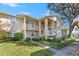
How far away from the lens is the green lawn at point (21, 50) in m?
4.99

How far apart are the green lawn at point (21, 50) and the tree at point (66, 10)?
599mm

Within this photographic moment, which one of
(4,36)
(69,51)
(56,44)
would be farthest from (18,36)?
(69,51)

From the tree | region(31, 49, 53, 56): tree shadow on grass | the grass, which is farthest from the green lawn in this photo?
the tree

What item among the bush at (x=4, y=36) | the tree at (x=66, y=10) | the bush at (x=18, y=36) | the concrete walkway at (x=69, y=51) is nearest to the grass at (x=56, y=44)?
the concrete walkway at (x=69, y=51)

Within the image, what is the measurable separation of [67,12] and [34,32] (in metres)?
0.70

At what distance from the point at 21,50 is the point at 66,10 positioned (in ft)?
3.57

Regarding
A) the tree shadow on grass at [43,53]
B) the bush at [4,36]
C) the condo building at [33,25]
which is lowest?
the tree shadow on grass at [43,53]

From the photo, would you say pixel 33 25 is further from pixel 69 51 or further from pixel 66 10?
pixel 69 51

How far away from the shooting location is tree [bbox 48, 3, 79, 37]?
5020 mm

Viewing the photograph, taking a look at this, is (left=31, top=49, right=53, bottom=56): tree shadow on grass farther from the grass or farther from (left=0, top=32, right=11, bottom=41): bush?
(left=0, top=32, right=11, bottom=41): bush

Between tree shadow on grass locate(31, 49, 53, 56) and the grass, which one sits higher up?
the grass

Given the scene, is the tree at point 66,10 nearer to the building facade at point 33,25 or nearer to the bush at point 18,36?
the building facade at point 33,25

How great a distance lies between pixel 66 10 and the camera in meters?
5.07

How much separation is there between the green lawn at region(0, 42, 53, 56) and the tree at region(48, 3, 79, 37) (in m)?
0.60
